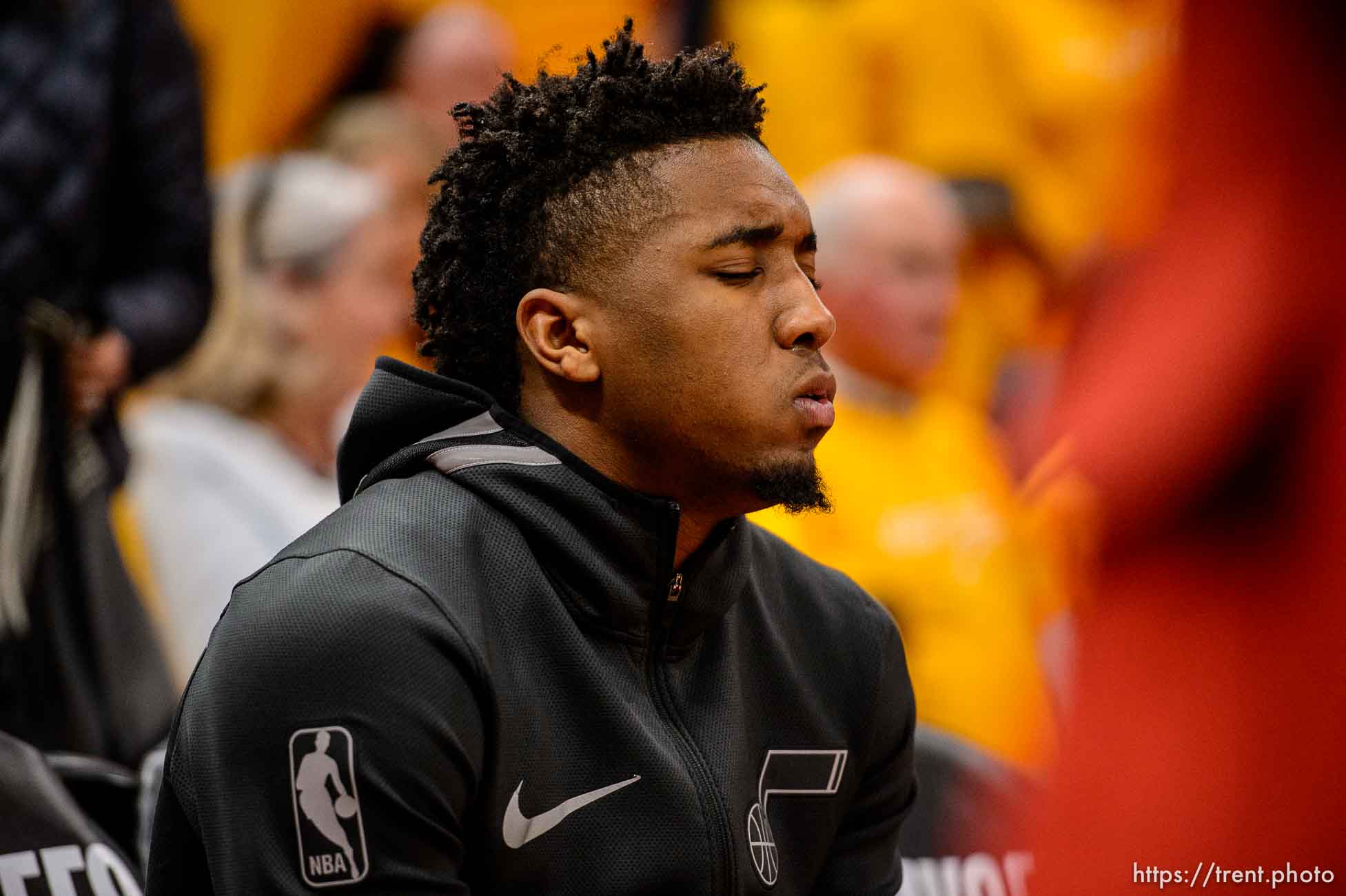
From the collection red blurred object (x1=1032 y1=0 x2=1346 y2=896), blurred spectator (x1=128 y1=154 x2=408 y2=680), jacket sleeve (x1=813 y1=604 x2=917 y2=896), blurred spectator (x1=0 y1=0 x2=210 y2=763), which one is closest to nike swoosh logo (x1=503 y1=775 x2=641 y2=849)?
jacket sleeve (x1=813 y1=604 x2=917 y2=896)

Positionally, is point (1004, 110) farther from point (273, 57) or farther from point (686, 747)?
point (686, 747)

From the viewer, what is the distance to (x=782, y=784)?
1220 millimetres

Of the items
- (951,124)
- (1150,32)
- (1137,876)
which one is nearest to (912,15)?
(951,124)

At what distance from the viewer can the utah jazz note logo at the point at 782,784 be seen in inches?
45.4

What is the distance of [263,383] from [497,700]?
59.9 inches

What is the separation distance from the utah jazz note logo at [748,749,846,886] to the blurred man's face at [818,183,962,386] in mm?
1550

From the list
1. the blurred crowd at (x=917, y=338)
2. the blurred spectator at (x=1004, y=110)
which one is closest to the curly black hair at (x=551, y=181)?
the blurred crowd at (x=917, y=338)

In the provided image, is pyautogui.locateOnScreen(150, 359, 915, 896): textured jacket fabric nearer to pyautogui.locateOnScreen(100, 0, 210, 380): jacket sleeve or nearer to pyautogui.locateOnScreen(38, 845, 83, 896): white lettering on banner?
pyautogui.locateOnScreen(38, 845, 83, 896): white lettering on banner

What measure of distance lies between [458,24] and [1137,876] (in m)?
1.79

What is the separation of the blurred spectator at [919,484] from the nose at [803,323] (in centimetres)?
139

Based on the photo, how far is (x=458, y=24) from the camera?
99.5 inches

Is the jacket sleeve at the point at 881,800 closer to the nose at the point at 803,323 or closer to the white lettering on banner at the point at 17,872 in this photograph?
Result: the nose at the point at 803,323

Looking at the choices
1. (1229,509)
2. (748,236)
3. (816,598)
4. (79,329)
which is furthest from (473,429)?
(1229,509)

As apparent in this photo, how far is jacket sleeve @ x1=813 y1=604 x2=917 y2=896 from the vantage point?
1.31 m
